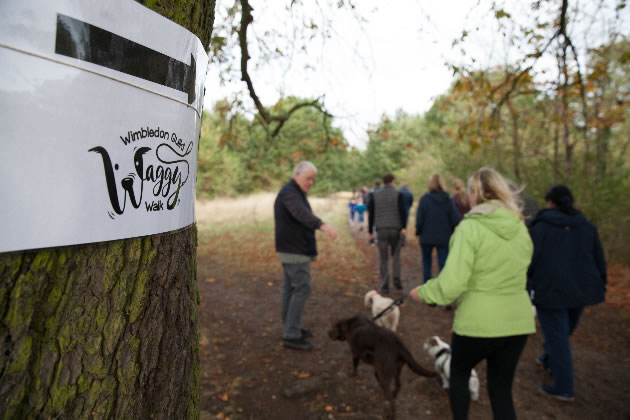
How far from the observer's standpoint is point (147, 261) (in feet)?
3.62

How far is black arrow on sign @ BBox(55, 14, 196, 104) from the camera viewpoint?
83cm

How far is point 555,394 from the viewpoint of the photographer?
3553mm

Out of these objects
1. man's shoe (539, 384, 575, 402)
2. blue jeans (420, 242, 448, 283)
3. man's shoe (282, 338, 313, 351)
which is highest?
blue jeans (420, 242, 448, 283)

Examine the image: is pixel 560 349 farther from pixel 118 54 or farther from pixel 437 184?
pixel 118 54

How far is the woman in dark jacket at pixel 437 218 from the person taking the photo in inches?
235

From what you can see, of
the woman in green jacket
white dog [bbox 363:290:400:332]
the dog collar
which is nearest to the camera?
the woman in green jacket

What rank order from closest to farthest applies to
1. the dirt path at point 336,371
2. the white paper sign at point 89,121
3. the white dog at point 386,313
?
the white paper sign at point 89,121
the dirt path at point 336,371
the white dog at point 386,313

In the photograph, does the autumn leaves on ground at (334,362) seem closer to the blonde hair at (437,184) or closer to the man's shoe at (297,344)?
the man's shoe at (297,344)

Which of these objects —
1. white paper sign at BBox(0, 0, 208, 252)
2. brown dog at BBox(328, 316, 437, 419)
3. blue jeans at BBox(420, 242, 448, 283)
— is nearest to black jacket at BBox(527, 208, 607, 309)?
brown dog at BBox(328, 316, 437, 419)

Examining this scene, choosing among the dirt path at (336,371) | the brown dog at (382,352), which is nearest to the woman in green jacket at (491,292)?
the brown dog at (382,352)

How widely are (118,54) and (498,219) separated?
95.8 inches

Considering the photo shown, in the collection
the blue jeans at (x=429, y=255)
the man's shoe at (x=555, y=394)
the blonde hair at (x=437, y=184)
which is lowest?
the man's shoe at (x=555, y=394)

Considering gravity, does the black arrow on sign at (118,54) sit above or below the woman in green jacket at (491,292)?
above

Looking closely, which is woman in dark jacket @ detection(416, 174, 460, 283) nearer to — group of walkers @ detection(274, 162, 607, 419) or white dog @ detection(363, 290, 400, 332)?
group of walkers @ detection(274, 162, 607, 419)
